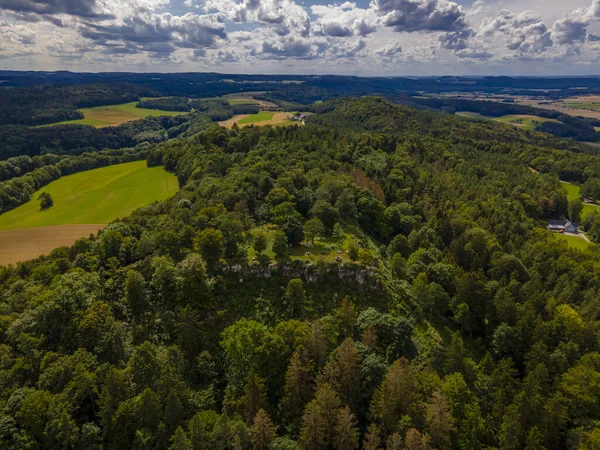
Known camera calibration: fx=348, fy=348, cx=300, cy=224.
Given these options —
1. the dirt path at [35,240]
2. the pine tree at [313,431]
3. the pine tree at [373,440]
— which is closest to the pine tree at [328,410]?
the pine tree at [313,431]

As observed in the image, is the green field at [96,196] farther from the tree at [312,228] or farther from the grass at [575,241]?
the grass at [575,241]

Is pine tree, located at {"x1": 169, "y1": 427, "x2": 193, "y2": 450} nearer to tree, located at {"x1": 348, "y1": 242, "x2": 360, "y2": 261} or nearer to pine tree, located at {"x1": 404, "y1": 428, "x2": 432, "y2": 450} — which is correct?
pine tree, located at {"x1": 404, "y1": 428, "x2": 432, "y2": 450}

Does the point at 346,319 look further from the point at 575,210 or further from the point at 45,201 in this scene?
the point at 575,210

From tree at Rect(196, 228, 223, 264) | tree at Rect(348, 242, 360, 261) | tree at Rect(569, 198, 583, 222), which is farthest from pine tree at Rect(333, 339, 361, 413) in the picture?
tree at Rect(569, 198, 583, 222)

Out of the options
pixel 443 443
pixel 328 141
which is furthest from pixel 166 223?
pixel 328 141

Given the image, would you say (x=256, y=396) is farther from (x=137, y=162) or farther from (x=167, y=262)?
(x=137, y=162)

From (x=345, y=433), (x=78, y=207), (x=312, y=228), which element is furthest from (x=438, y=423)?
(x=78, y=207)
